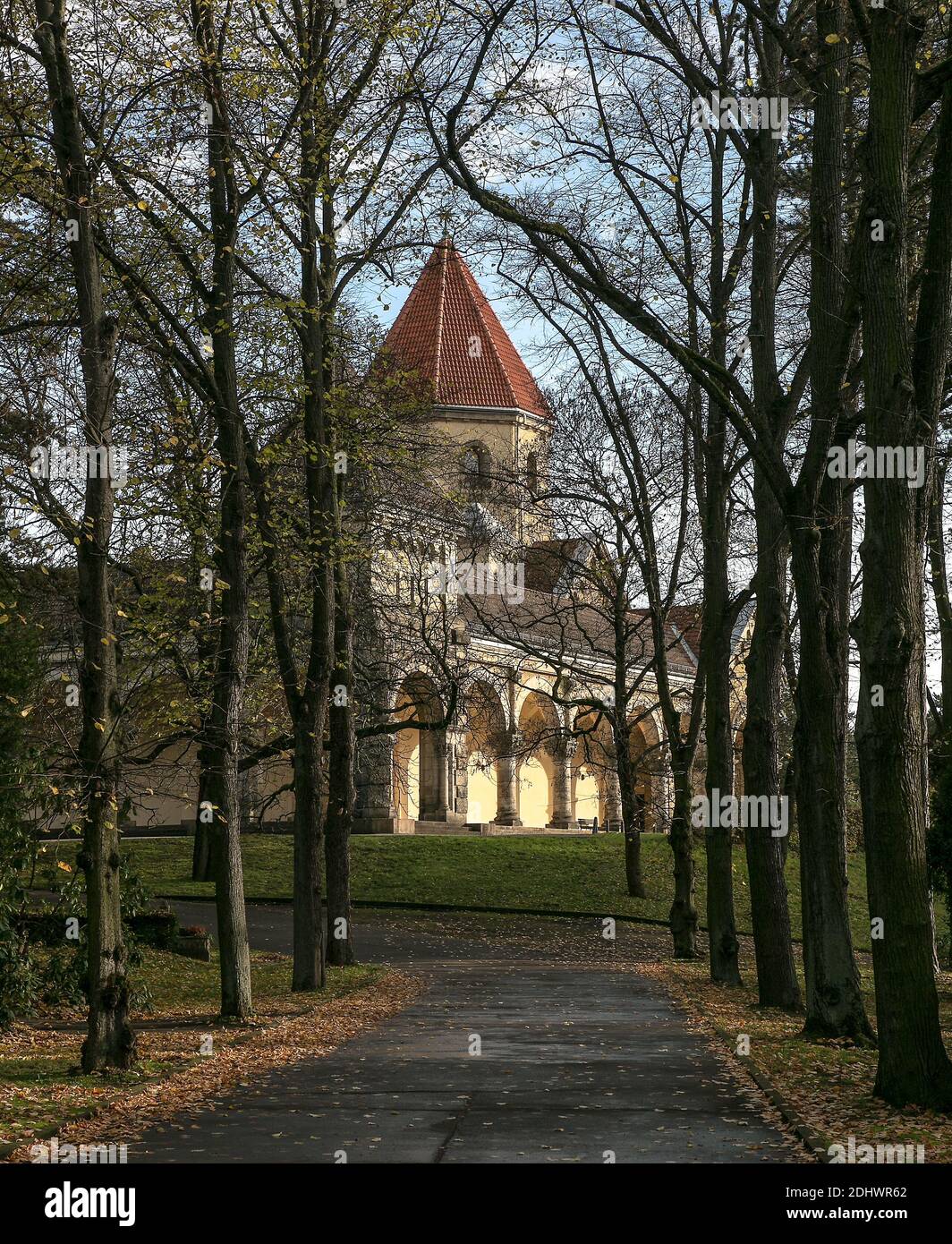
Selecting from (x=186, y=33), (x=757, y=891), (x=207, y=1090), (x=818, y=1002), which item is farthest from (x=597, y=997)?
(x=186, y=33)

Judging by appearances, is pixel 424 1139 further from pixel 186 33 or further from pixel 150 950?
pixel 150 950

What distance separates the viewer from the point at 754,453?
41.0 feet

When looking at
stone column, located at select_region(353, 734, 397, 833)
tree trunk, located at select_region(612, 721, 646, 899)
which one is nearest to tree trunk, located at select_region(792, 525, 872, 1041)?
tree trunk, located at select_region(612, 721, 646, 899)

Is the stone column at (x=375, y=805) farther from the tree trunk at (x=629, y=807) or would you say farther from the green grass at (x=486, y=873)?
the tree trunk at (x=629, y=807)

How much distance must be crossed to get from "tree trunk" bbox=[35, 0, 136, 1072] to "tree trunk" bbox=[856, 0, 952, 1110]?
5708 mm

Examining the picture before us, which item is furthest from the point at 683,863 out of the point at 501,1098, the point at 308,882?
the point at 501,1098

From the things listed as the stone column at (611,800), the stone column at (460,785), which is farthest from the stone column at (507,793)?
the stone column at (611,800)

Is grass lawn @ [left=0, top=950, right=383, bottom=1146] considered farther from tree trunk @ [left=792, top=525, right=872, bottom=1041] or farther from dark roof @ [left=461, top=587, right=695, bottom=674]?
dark roof @ [left=461, top=587, right=695, bottom=674]

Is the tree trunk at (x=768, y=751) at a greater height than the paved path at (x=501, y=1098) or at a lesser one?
greater

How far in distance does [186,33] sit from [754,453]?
25.3 feet

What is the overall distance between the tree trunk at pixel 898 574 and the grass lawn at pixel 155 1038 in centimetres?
511

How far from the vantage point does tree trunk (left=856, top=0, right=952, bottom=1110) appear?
957 centimetres

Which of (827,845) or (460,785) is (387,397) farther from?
(460,785)

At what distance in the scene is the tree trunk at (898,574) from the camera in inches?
377
